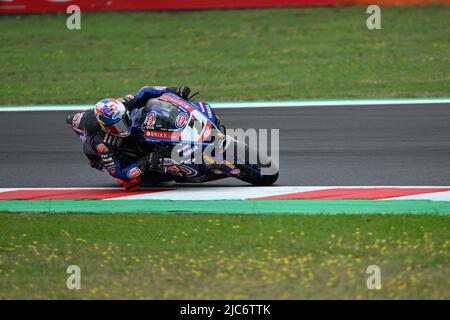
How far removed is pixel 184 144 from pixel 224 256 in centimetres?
243

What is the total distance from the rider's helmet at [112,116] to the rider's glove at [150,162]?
39 cm

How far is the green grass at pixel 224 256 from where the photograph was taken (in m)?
6.94

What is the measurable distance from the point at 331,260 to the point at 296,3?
1477 centimetres

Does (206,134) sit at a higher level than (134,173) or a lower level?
higher

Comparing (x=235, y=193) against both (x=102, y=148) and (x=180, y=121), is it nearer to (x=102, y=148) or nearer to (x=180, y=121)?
(x=180, y=121)

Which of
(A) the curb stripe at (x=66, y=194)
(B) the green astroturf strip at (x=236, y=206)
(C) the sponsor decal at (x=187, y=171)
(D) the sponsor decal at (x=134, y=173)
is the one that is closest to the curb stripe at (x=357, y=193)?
(B) the green astroturf strip at (x=236, y=206)

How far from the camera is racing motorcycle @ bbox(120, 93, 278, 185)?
391 inches

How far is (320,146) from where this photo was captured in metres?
12.1

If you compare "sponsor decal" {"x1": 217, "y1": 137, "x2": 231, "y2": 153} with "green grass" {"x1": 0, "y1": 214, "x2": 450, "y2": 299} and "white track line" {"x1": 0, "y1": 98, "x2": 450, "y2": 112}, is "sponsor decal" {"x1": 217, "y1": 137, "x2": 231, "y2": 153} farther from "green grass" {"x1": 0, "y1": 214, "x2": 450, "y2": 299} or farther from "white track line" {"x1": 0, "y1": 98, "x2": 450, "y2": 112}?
"white track line" {"x1": 0, "y1": 98, "x2": 450, "y2": 112}

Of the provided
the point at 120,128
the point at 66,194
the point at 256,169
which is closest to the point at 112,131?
the point at 120,128

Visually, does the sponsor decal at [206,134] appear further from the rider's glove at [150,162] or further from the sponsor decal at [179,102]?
the rider's glove at [150,162]

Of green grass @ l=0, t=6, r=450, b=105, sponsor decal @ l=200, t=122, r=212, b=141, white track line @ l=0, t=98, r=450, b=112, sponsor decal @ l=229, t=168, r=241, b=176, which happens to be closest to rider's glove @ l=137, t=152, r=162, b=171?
sponsor decal @ l=200, t=122, r=212, b=141
